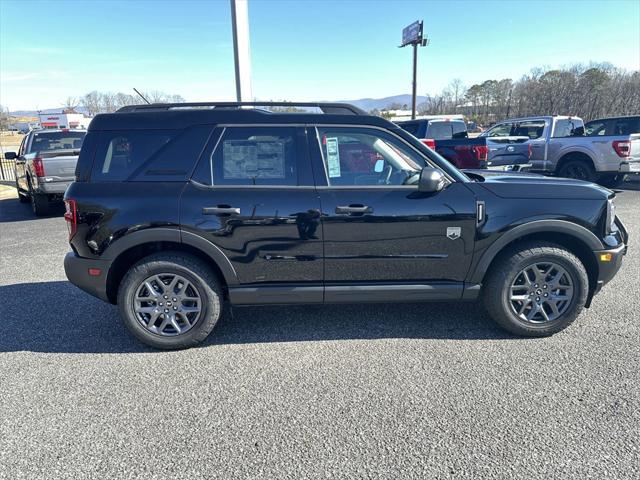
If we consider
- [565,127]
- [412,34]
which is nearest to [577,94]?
[412,34]

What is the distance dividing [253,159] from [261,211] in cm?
45

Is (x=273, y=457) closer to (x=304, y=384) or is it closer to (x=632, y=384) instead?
(x=304, y=384)

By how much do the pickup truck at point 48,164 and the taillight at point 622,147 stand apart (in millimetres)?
11998

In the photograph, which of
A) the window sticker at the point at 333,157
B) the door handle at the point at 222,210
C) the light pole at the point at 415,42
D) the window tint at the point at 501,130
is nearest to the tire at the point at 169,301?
the door handle at the point at 222,210

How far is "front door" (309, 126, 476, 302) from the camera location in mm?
3307

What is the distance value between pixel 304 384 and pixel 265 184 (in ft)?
5.02

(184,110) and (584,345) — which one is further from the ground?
(184,110)

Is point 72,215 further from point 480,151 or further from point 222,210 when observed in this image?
point 480,151

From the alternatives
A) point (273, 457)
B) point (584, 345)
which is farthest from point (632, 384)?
point (273, 457)

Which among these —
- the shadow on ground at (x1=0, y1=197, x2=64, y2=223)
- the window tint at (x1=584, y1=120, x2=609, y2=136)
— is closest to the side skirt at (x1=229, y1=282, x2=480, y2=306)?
the shadow on ground at (x1=0, y1=197, x2=64, y2=223)

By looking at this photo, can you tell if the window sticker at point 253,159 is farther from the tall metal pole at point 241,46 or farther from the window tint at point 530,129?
the window tint at point 530,129

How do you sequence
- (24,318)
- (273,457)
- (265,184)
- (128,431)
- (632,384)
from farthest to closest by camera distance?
(24,318) < (265,184) < (632,384) < (128,431) < (273,457)

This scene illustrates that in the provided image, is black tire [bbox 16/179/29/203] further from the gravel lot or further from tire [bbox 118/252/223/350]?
tire [bbox 118/252/223/350]

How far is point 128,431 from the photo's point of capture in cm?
250
